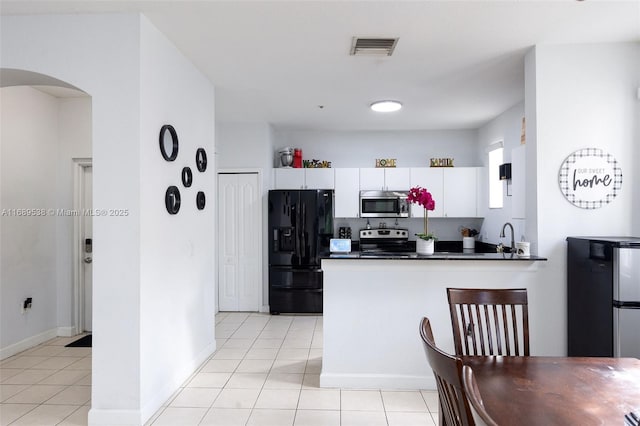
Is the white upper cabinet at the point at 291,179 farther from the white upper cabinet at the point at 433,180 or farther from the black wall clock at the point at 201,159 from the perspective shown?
the black wall clock at the point at 201,159

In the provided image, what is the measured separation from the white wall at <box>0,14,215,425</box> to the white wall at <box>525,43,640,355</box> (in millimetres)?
2834

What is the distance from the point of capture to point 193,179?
3.58 meters

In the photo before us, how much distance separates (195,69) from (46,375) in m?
2.91

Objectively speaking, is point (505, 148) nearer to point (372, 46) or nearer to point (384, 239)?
point (384, 239)

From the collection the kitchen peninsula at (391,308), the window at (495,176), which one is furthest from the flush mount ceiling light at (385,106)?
the kitchen peninsula at (391,308)

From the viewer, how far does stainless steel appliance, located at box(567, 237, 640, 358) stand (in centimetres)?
258

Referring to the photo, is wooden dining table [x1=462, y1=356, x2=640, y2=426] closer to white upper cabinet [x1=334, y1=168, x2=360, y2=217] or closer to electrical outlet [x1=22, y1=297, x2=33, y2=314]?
white upper cabinet [x1=334, y1=168, x2=360, y2=217]

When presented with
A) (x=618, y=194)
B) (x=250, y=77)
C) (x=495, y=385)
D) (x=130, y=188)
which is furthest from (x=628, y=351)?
(x=250, y=77)

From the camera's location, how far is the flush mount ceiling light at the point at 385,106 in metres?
4.64

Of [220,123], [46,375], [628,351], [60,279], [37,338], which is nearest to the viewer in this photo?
[628,351]

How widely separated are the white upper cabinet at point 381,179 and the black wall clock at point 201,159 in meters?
2.70

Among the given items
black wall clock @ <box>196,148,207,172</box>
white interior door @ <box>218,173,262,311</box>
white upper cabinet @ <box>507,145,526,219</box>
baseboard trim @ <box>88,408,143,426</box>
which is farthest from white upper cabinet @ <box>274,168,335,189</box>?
baseboard trim @ <box>88,408,143,426</box>

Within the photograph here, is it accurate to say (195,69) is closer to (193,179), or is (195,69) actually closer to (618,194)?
(193,179)

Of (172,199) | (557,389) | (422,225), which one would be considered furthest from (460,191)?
Result: (557,389)
